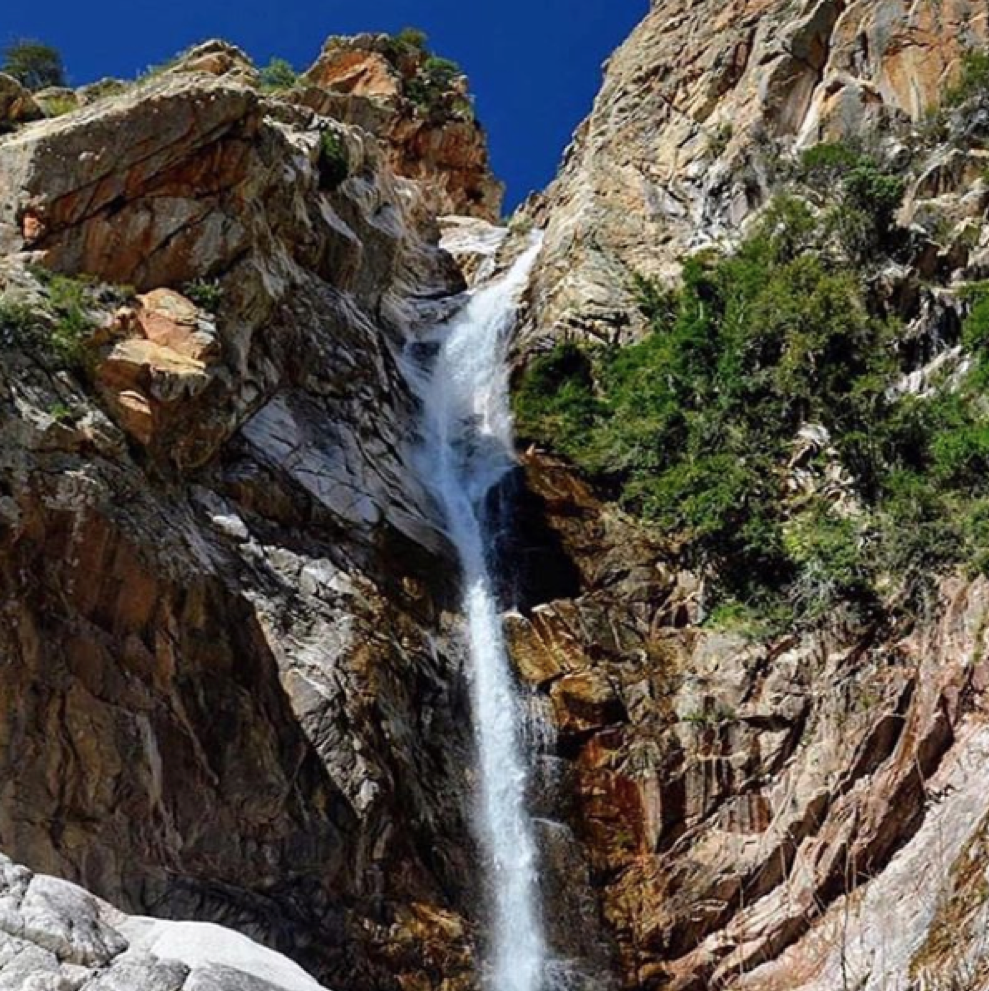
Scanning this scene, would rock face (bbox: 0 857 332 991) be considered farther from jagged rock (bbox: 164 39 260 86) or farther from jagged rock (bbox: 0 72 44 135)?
jagged rock (bbox: 164 39 260 86)

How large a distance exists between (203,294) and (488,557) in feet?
21.4

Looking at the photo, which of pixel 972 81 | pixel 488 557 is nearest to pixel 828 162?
pixel 972 81

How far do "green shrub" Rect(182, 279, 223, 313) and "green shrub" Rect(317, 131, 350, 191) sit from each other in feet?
25.7

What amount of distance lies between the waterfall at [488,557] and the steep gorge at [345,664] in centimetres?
29

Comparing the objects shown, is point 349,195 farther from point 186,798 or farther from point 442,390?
point 186,798

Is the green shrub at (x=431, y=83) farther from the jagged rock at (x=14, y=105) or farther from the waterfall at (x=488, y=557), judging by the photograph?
the jagged rock at (x=14, y=105)

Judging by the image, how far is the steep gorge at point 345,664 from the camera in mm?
13281

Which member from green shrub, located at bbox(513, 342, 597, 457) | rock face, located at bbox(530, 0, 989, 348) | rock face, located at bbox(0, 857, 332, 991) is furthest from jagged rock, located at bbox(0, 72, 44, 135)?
rock face, located at bbox(0, 857, 332, 991)

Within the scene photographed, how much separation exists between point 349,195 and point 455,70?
771 inches

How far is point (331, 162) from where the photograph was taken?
1008 inches

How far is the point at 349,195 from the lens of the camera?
26.8 m

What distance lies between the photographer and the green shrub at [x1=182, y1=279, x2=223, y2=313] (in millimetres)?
18047

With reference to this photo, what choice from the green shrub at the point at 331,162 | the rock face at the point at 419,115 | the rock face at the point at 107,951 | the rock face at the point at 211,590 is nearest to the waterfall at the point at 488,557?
the rock face at the point at 211,590

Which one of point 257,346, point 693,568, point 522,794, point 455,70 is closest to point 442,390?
point 257,346
